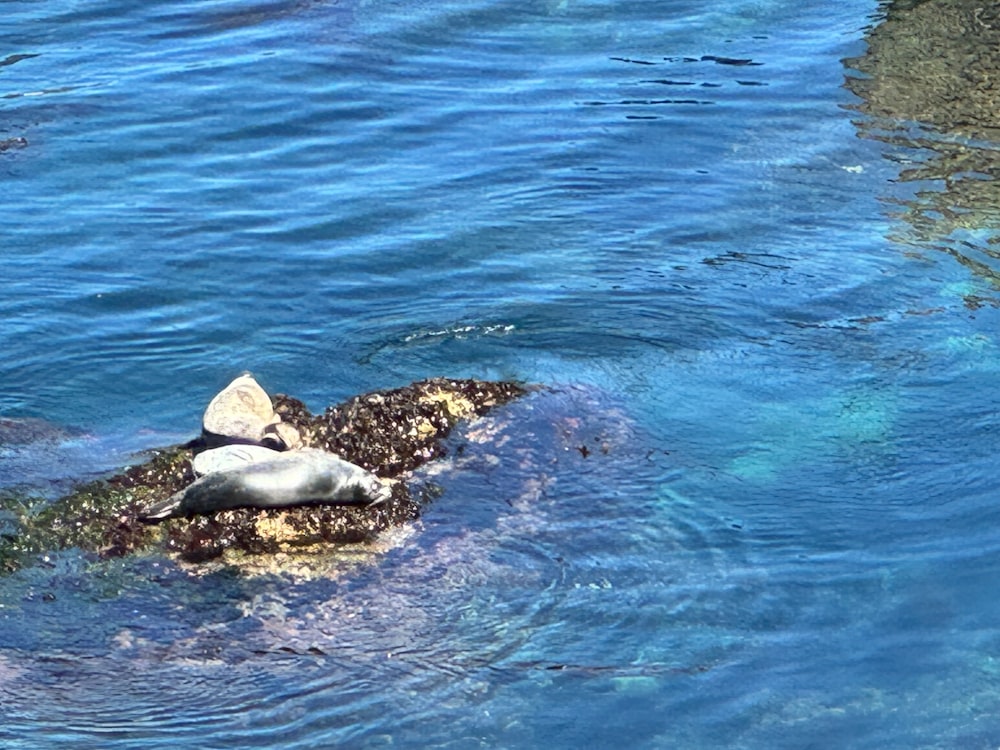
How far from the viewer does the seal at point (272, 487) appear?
6828 mm

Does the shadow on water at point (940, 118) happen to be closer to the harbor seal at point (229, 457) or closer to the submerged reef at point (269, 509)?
the submerged reef at point (269, 509)

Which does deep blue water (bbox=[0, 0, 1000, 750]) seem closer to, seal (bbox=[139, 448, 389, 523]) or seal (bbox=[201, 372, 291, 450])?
seal (bbox=[139, 448, 389, 523])

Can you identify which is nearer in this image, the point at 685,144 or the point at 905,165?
the point at 905,165

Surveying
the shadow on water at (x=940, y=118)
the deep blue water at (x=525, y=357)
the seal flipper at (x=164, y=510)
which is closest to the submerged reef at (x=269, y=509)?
the seal flipper at (x=164, y=510)

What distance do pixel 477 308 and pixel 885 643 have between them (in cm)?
422

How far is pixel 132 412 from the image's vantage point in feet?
29.4

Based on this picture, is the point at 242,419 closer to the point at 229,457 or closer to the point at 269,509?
the point at 229,457

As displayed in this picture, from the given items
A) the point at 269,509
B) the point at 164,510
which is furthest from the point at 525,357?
the point at 164,510

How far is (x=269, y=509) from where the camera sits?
6.94 metres

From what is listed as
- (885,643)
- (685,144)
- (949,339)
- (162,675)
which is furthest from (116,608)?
(685,144)

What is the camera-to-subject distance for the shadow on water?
1091cm

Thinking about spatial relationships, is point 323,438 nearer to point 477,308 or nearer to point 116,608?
point 116,608

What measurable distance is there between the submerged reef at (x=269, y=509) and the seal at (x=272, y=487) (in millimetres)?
50

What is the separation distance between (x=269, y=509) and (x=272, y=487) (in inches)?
5.2
